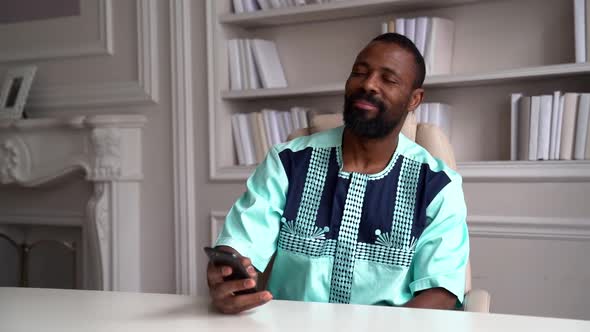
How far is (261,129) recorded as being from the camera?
3.08 metres

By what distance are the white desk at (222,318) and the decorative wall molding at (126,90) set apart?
208cm

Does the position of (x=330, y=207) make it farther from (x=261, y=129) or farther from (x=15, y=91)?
(x=15, y=91)

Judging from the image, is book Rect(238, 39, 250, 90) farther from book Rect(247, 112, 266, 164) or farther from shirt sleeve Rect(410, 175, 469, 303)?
shirt sleeve Rect(410, 175, 469, 303)

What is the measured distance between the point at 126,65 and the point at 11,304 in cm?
222

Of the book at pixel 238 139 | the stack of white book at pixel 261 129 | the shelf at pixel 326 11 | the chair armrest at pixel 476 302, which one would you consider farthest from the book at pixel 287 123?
the chair armrest at pixel 476 302

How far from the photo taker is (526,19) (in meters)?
2.78

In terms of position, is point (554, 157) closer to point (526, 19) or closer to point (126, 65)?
point (526, 19)

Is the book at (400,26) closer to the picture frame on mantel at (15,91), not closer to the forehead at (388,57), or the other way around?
the forehead at (388,57)

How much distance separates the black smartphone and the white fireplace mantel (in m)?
2.01

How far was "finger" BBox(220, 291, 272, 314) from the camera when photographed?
1168 mm

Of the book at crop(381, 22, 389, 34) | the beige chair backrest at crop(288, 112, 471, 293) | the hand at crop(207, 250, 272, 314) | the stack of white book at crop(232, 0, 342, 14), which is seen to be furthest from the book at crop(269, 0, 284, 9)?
the hand at crop(207, 250, 272, 314)

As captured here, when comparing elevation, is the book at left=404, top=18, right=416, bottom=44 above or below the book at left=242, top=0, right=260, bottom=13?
below

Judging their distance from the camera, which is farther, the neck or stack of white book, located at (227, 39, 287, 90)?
stack of white book, located at (227, 39, 287, 90)

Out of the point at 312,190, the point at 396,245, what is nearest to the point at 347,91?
the point at 312,190
